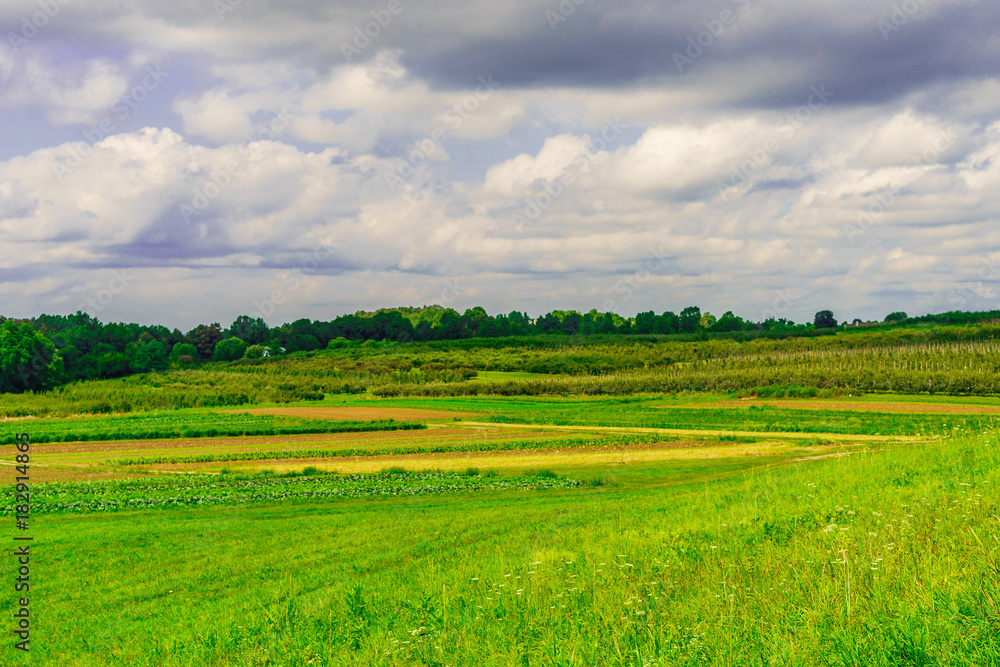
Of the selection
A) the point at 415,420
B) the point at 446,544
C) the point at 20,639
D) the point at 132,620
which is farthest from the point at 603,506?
the point at 415,420

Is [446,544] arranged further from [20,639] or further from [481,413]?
[481,413]

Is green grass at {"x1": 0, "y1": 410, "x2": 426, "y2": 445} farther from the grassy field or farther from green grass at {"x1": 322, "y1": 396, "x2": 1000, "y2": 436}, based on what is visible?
the grassy field

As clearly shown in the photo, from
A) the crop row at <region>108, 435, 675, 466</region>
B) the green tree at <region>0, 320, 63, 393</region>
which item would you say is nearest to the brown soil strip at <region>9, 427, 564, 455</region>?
the crop row at <region>108, 435, 675, 466</region>

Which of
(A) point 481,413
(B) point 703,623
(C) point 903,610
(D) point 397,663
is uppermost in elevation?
(C) point 903,610

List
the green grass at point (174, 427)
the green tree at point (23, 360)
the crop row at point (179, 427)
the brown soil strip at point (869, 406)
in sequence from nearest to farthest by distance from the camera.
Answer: the crop row at point (179, 427)
the green grass at point (174, 427)
the brown soil strip at point (869, 406)
the green tree at point (23, 360)

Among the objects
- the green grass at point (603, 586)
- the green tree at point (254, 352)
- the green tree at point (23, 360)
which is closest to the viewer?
the green grass at point (603, 586)

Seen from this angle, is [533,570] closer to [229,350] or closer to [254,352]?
[254,352]

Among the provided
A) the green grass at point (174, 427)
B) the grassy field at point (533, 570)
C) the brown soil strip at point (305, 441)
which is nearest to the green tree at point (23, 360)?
the green grass at point (174, 427)

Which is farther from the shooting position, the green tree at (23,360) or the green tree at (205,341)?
the green tree at (205,341)

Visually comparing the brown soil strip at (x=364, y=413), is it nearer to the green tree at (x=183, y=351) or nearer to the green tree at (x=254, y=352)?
the green tree at (x=254, y=352)

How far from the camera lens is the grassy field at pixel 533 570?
6.14 meters

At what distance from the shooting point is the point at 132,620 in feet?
38.6

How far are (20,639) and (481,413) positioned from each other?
7436 cm

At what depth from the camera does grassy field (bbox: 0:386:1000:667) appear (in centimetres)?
614
